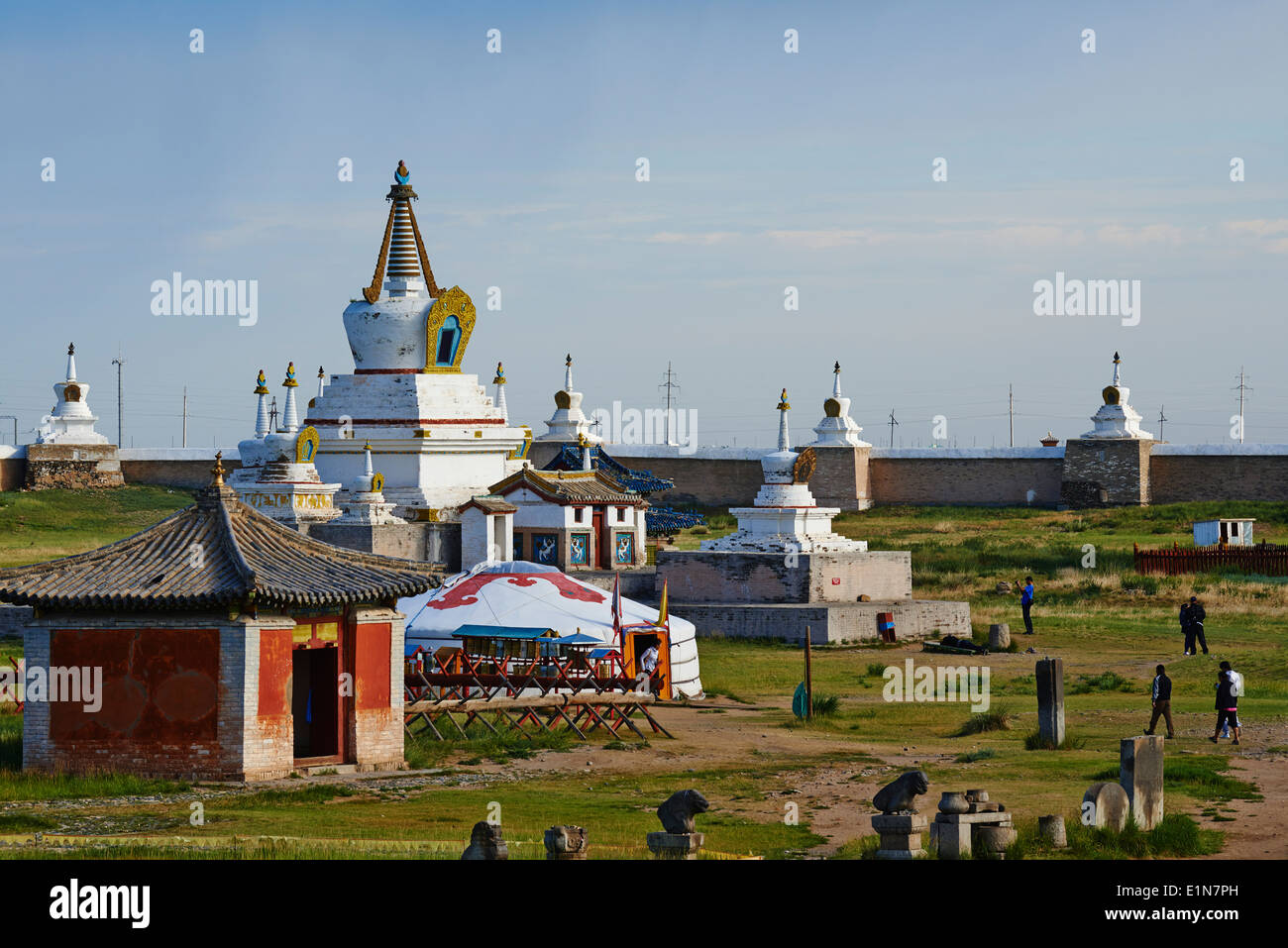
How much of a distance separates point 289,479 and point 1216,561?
22957 millimetres

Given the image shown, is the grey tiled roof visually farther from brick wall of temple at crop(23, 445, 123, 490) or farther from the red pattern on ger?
brick wall of temple at crop(23, 445, 123, 490)

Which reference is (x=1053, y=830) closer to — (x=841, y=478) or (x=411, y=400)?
(x=411, y=400)

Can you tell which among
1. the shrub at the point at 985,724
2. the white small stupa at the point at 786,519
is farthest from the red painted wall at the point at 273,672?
the white small stupa at the point at 786,519

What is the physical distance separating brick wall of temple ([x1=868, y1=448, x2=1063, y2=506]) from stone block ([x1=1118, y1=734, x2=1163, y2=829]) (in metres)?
47.3

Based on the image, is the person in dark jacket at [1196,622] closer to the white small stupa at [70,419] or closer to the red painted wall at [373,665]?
the red painted wall at [373,665]

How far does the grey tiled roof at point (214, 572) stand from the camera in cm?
2441

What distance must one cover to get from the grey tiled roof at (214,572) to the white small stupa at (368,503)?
2024cm

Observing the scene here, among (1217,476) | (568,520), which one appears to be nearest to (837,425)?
(1217,476)

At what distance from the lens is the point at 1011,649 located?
130 feet

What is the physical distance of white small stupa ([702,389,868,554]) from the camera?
145 ft

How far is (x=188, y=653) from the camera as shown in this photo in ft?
80.5

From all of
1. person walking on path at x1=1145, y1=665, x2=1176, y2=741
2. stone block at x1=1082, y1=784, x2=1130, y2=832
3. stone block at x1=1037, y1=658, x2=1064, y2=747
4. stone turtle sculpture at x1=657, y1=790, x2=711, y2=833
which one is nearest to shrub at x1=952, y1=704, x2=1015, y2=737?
stone block at x1=1037, y1=658, x2=1064, y2=747

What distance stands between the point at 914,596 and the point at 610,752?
21.5 metres
